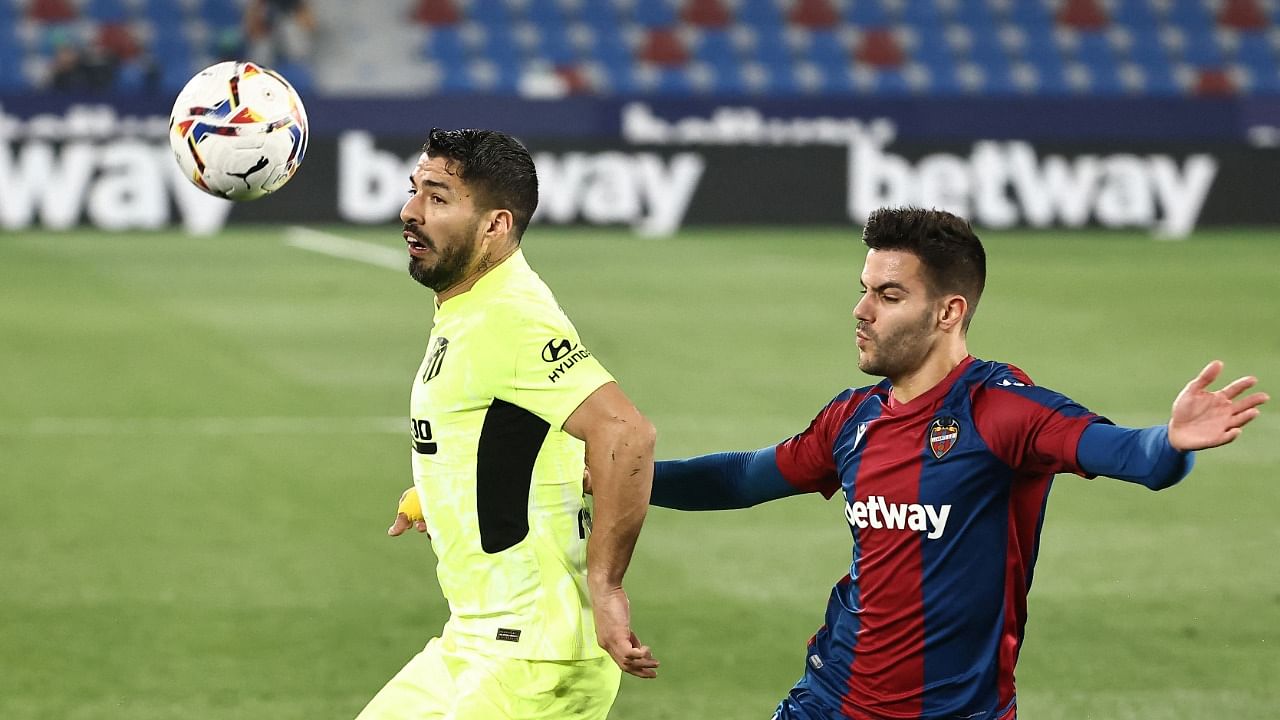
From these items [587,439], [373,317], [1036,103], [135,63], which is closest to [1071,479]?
[587,439]

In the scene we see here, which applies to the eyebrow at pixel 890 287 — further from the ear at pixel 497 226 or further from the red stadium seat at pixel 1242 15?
the red stadium seat at pixel 1242 15

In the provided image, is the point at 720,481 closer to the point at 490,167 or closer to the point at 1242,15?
the point at 490,167

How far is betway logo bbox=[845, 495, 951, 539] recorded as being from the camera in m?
4.50

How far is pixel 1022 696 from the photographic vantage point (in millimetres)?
7121

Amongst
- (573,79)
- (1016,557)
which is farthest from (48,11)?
(1016,557)

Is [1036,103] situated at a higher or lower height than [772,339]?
higher

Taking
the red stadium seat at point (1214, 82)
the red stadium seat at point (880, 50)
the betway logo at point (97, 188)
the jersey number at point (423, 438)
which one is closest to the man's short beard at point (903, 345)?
the jersey number at point (423, 438)

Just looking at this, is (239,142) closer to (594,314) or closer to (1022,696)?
(1022,696)

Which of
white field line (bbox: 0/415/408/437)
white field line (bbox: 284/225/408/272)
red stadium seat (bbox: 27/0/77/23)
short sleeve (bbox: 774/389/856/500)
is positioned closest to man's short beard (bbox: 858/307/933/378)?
short sleeve (bbox: 774/389/856/500)

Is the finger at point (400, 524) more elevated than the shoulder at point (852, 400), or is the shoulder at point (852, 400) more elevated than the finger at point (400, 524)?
the shoulder at point (852, 400)

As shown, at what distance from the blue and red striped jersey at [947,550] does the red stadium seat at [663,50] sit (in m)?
28.7

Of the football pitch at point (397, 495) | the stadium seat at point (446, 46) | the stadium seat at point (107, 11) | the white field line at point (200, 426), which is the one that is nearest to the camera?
the football pitch at point (397, 495)

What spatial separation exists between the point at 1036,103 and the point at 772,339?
446 inches

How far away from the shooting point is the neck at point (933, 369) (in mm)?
4633
